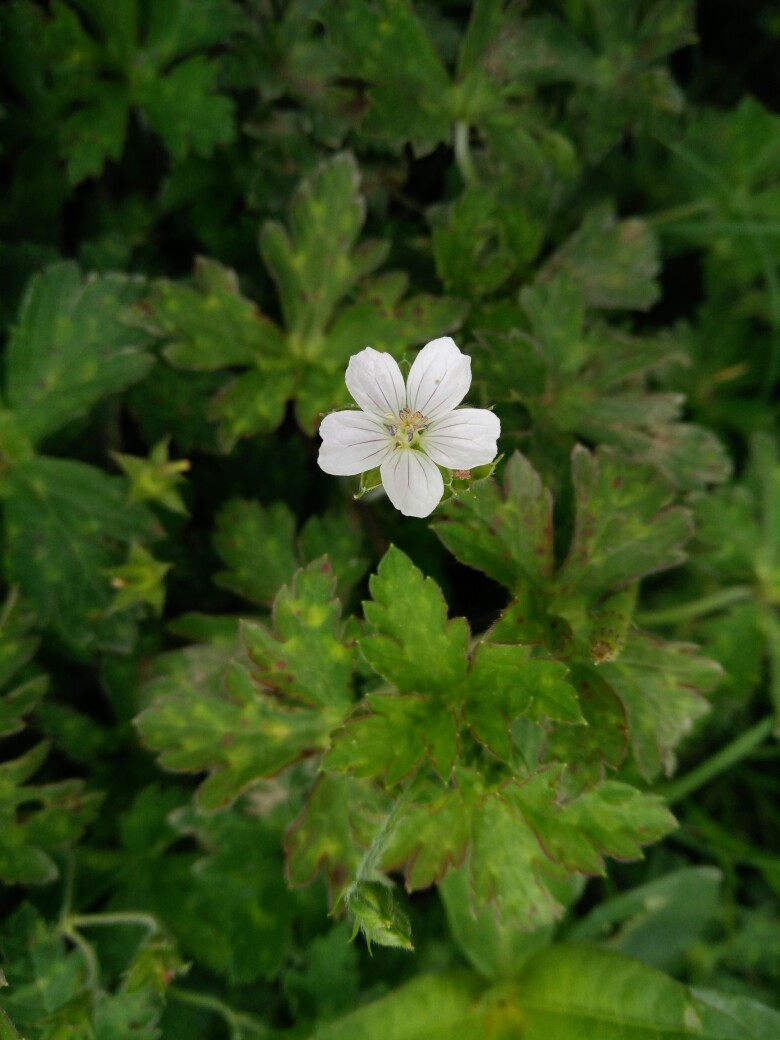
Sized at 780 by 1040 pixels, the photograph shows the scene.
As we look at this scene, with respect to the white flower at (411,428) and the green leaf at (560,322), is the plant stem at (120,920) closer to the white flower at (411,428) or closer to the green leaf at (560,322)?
the white flower at (411,428)

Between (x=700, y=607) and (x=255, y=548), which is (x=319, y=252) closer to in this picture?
(x=255, y=548)

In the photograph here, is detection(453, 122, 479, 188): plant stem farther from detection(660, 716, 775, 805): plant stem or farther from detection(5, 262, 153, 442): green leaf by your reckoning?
detection(660, 716, 775, 805): plant stem

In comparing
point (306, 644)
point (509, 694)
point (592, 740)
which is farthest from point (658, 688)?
point (306, 644)

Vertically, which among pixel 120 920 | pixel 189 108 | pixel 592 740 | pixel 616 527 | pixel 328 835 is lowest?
pixel 120 920

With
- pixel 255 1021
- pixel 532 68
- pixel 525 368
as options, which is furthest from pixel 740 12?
pixel 255 1021

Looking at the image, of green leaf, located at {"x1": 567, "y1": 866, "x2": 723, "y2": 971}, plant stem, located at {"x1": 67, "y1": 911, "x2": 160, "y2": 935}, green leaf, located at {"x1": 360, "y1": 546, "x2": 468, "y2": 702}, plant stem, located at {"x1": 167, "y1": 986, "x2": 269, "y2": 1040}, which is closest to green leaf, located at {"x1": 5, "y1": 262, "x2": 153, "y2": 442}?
green leaf, located at {"x1": 360, "y1": 546, "x2": 468, "y2": 702}

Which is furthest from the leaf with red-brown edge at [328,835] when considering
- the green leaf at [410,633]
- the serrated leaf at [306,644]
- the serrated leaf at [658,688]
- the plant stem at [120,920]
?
the serrated leaf at [658,688]
